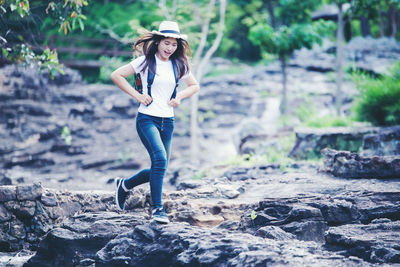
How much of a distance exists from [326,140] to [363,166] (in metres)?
3.33

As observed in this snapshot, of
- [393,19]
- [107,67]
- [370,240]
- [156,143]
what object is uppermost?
[393,19]

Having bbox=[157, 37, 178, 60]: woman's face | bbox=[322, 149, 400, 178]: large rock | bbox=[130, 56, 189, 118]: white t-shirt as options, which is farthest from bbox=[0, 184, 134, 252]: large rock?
bbox=[322, 149, 400, 178]: large rock

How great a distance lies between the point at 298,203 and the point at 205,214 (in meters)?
1.02

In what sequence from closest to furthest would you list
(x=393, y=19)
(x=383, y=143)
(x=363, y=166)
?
(x=363, y=166) → (x=383, y=143) → (x=393, y=19)

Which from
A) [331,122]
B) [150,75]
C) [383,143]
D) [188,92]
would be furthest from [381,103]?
[150,75]

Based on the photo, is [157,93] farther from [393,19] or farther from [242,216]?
[393,19]

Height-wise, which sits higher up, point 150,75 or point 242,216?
point 150,75

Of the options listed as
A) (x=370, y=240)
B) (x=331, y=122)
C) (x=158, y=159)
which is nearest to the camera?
(x=370, y=240)

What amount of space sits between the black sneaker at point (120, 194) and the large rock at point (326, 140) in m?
5.42

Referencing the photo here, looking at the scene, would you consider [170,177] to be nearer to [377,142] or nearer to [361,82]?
[377,142]

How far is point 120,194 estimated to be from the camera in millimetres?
4797

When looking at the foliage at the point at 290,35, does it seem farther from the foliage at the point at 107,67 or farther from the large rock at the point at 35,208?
the large rock at the point at 35,208

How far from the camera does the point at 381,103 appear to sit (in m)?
9.29

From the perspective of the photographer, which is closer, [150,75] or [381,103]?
[150,75]
